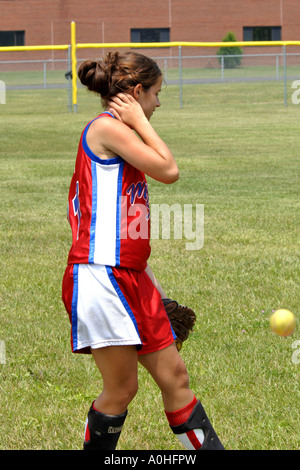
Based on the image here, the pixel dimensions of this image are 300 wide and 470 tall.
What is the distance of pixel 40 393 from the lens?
4.46 m

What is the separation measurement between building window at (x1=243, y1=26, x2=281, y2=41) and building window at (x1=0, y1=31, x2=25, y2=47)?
15.3 meters

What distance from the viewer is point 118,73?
3.19m

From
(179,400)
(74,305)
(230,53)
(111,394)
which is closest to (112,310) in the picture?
(74,305)

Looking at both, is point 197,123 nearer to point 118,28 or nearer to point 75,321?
point 75,321

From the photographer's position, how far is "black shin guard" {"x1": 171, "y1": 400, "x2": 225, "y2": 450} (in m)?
3.21

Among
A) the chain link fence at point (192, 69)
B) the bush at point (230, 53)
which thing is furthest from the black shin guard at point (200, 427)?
the bush at point (230, 53)

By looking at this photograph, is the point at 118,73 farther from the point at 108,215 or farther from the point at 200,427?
the point at 200,427

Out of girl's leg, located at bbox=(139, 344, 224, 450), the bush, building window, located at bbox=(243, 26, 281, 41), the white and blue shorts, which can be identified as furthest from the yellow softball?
building window, located at bbox=(243, 26, 281, 41)

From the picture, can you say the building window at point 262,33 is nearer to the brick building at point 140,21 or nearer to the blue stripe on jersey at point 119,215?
the brick building at point 140,21

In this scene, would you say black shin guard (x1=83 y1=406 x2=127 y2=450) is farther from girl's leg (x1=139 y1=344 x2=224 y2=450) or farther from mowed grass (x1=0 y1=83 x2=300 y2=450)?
mowed grass (x1=0 y1=83 x2=300 y2=450)

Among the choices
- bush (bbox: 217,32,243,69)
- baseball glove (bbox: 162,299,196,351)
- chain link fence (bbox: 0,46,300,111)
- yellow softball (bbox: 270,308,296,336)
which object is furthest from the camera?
bush (bbox: 217,32,243,69)

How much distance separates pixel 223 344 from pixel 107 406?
7.07ft

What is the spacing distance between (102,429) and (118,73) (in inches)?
58.9
